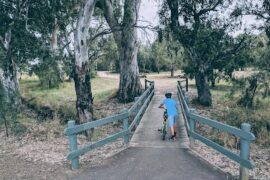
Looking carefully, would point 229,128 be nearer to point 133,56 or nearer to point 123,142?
point 123,142

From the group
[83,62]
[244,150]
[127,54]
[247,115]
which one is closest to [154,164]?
[244,150]

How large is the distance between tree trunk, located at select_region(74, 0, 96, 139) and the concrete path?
312 centimetres

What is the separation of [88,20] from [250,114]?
421 inches

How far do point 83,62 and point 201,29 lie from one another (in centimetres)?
806

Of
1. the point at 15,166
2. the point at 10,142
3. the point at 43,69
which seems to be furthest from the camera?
the point at 43,69

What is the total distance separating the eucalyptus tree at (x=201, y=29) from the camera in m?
18.2

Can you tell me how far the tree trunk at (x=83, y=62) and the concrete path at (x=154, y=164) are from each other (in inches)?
123

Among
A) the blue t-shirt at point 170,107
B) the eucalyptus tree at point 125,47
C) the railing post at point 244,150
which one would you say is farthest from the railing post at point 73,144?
the eucalyptus tree at point 125,47

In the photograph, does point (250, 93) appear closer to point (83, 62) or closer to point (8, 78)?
point (83, 62)

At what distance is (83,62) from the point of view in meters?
13.0

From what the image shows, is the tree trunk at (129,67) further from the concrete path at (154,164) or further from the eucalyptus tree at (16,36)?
the concrete path at (154,164)

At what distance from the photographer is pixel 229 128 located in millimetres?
7539

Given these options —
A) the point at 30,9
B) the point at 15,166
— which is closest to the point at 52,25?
the point at 30,9

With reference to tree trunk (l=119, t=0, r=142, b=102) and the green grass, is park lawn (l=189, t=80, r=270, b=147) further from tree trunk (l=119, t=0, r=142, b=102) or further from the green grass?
tree trunk (l=119, t=0, r=142, b=102)
